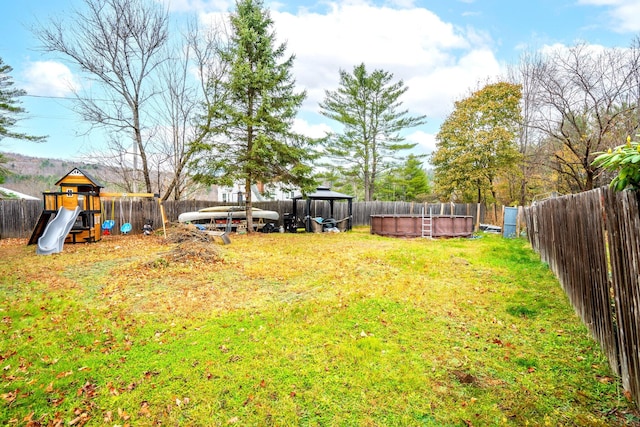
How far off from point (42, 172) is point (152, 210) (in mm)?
18982

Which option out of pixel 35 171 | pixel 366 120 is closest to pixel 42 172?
pixel 35 171

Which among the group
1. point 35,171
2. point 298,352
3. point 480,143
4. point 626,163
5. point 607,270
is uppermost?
point 480,143

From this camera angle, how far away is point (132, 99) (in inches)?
568

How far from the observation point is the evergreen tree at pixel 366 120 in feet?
78.0

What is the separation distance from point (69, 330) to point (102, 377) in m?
1.41

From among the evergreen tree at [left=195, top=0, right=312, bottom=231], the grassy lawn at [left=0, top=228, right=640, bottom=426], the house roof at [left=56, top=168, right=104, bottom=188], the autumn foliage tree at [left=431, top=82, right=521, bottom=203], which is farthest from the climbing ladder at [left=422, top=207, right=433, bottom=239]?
the house roof at [left=56, top=168, right=104, bottom=188]

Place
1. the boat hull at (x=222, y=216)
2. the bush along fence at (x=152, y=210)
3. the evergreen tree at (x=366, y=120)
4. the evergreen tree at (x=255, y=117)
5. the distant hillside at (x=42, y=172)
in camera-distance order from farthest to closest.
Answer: the evergreen tree at (x=366, y=120) < the distant hillside at (x=42, y=172) < the boat hull at (x=222, y=216) < the evergreen tree at (x=255, y=117) < the bush along fence at (x=152, y=210)

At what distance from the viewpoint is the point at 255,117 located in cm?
1325

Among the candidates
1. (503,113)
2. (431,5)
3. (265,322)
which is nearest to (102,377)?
(265,322)

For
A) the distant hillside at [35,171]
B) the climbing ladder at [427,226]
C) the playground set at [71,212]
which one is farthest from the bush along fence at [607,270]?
the distant hillside at [35,171]

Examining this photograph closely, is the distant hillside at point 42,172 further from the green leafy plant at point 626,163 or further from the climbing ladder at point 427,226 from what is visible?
the green leafy plant at point 626,163

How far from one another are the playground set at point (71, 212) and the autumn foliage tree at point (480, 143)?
19207 mm

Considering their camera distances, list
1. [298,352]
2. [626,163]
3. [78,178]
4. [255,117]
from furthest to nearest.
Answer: [255,117], [78,178], [298,352], [626,163]

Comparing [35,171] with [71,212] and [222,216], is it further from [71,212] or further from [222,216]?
[71,212]
